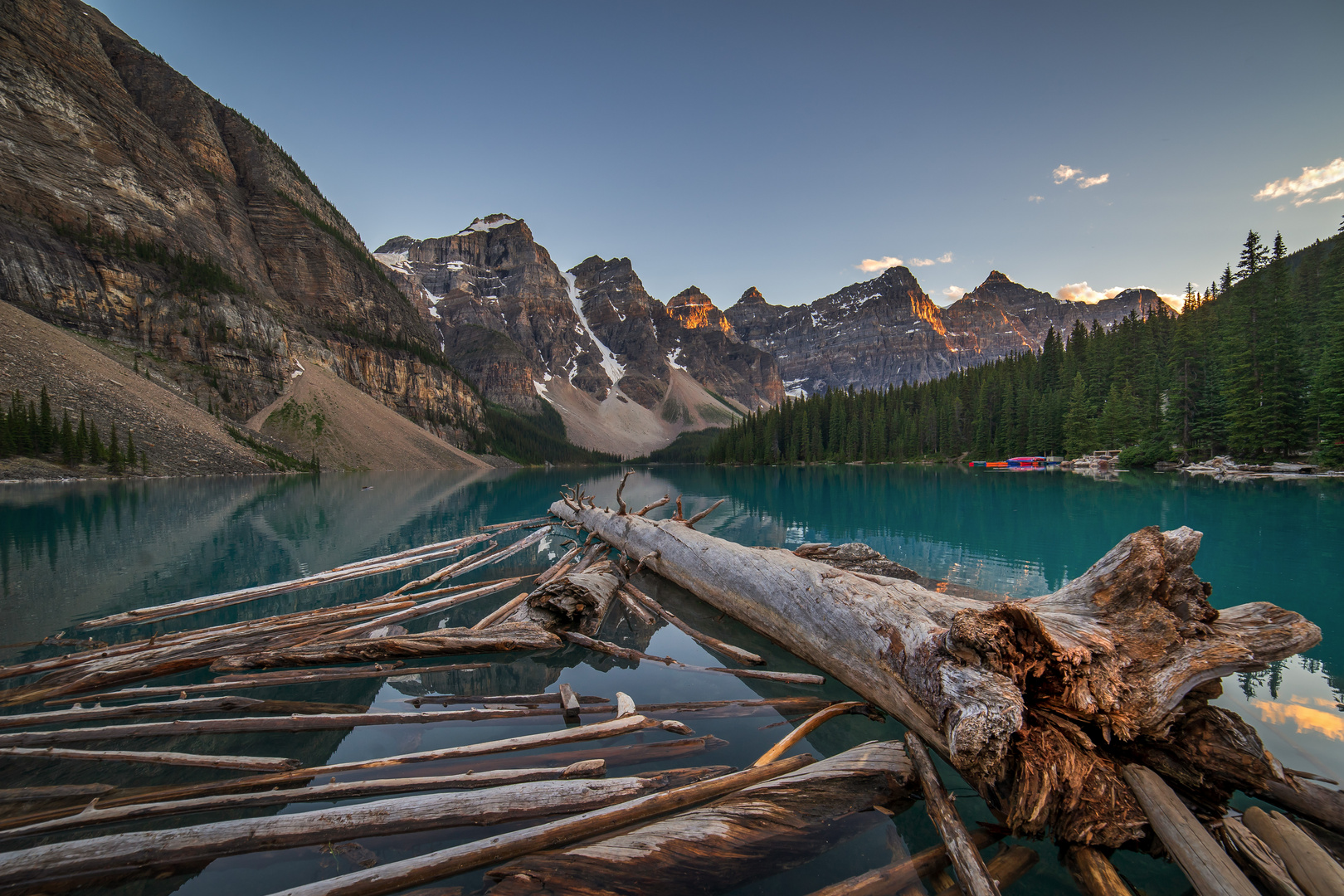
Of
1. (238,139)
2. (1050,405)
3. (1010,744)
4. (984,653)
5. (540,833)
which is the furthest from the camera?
(238,139)

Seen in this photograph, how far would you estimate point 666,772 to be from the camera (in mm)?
3375

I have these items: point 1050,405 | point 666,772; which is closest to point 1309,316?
point 1050,405

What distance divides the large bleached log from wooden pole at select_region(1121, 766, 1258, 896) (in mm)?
109

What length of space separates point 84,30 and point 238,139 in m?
23.9

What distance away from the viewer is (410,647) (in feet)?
20.0

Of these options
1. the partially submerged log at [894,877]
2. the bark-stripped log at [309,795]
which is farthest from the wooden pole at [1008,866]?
the bark-stripped log at [309,795]

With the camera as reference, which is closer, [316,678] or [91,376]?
[316,678]

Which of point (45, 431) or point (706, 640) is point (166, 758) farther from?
point (45, 431)

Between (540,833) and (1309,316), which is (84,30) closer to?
(540,833)

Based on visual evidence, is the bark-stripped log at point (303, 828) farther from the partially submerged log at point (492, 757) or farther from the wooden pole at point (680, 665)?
the wooden pole at point (680, 665)

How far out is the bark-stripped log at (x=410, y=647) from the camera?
18.5 ft

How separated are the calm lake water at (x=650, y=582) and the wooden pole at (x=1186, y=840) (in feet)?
1.36

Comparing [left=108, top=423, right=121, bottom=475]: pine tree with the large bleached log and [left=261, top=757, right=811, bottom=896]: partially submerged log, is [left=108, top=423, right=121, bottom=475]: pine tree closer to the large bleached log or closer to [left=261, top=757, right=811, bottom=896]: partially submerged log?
[left=261, top=757, right=811, bottom=896]: partially submerged log

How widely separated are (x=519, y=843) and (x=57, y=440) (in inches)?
2483
